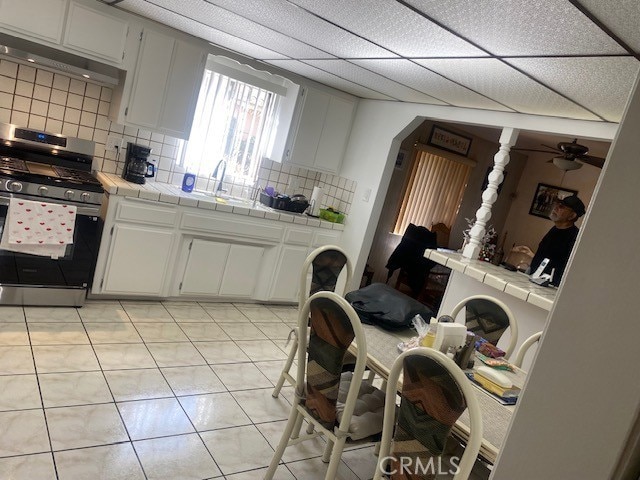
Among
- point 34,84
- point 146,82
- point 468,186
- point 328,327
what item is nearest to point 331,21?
point 328,327

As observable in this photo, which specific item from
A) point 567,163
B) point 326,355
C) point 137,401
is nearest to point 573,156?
point 567,163

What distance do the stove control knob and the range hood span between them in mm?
820

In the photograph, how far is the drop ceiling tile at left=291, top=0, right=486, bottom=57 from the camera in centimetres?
203

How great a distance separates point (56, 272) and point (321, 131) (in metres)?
2.64

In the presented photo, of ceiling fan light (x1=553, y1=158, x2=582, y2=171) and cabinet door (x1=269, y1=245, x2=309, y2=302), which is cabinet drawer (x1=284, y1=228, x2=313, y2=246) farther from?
ceiling fan light (x1=553, y1=158, x2=582, y2=171)

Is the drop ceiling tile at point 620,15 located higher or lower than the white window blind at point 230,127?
higher

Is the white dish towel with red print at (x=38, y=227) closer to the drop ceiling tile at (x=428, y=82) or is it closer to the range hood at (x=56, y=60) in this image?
the range hood at (x=56, y=60)

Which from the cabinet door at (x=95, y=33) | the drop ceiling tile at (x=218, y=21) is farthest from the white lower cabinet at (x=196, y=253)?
the drop ceiling tile at (x=218, y=21)

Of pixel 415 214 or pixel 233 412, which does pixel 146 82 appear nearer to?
pixel 233 412

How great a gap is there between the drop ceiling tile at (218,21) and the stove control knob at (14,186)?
1390 millimetres

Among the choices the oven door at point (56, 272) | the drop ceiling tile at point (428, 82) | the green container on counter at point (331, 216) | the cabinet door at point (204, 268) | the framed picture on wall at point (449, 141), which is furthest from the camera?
the framed picture on wall at point (449, 141)

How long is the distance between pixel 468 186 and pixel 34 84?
199 inches

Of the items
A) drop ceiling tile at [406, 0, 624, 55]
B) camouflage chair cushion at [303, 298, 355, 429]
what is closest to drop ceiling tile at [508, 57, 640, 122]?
drop ceiling tile at [406, 0, 624, 55]

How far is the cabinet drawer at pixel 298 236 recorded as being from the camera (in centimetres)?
448
